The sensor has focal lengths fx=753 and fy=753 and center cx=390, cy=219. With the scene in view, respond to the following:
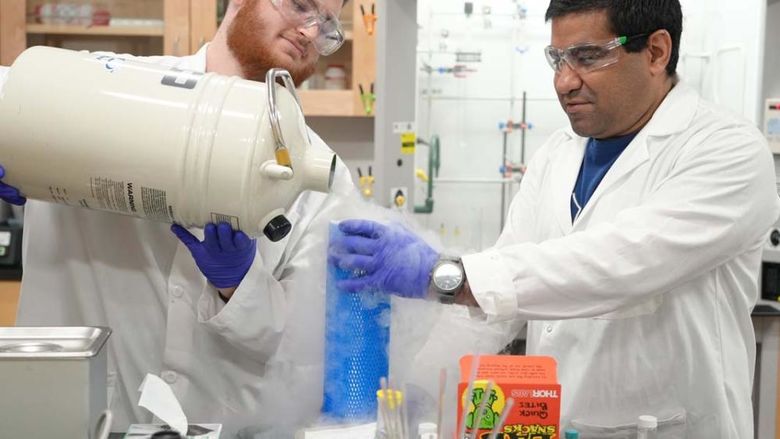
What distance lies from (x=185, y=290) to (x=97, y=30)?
2383mm

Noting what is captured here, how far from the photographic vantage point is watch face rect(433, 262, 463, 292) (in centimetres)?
123

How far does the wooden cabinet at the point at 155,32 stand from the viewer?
10.9 feet

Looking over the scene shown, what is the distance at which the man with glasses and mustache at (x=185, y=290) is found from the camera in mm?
1396

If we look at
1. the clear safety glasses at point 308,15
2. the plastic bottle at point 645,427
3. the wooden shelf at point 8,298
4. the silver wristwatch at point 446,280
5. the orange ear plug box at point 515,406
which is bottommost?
the wooden shelf at point 8,298

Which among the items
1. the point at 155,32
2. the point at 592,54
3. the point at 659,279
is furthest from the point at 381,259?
the point at 155,32

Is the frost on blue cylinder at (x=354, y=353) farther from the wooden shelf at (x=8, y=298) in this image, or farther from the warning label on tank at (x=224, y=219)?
the wooden shelf at (x=8, y=298)

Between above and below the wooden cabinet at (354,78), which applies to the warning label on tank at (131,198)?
below

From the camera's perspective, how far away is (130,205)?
3.63ft

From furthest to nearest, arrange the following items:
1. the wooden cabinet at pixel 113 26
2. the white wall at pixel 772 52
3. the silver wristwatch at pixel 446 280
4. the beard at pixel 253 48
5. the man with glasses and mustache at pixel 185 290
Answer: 1. the wooden cabinet at pixel 113 26
2. the white wall at pixel 772 52
3. the beard at pixel 253 48
4. the man with glasses and mustache at pixel 185 290
5. the silver wristwatch at pixel 446 280

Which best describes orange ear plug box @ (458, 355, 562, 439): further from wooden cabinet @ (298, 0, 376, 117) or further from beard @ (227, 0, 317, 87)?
wooden cabinet @ (298, 0, 376, 117)

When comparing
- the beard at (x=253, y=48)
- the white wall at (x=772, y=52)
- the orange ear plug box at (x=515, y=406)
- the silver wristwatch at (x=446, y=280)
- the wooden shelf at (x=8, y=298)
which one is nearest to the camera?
the orange ear plug box at (x=515, y=406)

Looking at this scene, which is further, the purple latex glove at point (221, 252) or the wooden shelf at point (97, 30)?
the wooden shelf at point (97, 30)

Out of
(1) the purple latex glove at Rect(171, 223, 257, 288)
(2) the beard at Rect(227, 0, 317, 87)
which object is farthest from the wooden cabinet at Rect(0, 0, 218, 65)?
(1) the purple latex glove at Rect(171, 223, 257, 288)

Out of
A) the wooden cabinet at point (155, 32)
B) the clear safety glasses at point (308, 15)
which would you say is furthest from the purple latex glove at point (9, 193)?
the wooden cabinet at point (155, 32)
